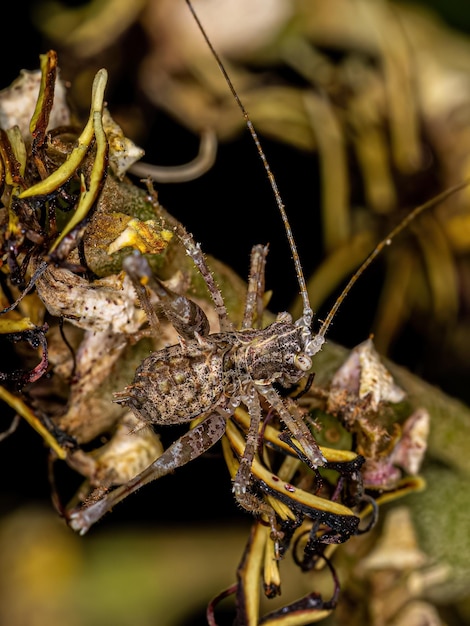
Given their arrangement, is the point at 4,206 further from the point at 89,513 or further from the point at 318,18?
the point at 318,18

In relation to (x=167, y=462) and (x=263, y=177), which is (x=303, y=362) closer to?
(x=167, y=462)

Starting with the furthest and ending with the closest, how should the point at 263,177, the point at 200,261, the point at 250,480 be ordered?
the point at 263,177, the point at 200,261, the point at 250,480

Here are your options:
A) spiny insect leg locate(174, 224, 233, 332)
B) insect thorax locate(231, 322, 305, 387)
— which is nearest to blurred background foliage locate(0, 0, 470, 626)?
insect thorax locate(231, 322, 305, 387)

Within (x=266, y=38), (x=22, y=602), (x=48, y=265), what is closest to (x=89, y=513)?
(x=48, y=265)

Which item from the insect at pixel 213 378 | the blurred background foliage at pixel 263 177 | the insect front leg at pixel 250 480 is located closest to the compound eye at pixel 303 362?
the insect at pixel 213 378

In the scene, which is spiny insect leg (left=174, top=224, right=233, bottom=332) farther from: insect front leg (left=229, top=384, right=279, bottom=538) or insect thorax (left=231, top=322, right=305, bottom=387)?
insect front leg (left=229, top=384, right=279, bottom=538)

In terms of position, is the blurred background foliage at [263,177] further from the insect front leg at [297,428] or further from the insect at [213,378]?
the insect front leg at [297,428]

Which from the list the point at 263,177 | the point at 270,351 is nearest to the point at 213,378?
the point at 270,351

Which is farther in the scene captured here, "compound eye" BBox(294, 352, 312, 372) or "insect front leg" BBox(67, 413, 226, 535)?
"compound eye" BBox(294, 352, 312, 372)
